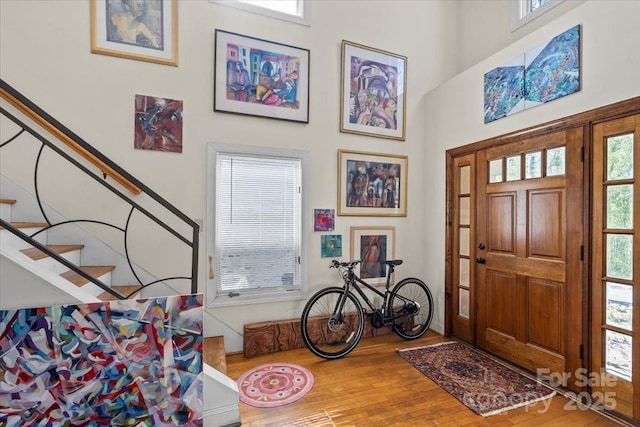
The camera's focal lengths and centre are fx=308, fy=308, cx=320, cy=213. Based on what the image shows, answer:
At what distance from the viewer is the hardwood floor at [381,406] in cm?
207

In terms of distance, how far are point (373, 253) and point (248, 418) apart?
7.03ft

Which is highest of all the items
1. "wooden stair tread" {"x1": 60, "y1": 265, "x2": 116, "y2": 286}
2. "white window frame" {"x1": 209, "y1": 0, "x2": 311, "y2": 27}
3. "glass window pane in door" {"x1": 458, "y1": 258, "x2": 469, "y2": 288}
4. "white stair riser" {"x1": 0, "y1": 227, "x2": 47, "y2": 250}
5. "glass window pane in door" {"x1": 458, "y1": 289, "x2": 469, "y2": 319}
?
"white window frame" {"x1": 209, "y1": 0, "x2": 311, "y2": 27}

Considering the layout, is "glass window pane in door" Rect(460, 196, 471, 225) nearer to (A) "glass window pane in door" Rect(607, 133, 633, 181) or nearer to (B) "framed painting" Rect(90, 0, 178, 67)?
(A) "glass window pane in door" Rect(607, 133, 633, 181)

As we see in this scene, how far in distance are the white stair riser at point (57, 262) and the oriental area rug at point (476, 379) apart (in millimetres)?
2919

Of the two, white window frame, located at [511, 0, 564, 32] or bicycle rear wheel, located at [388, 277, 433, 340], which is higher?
white window frame, located at [511, 0, 564, 32]

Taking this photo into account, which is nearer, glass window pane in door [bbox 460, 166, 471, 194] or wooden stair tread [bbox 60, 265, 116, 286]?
wooden stair tread [bbox 60, 265, 116, 286]

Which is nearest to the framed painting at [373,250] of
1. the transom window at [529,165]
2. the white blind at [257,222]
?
the white blind at [257,222]

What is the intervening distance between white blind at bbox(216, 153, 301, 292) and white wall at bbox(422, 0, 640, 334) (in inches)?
67.9

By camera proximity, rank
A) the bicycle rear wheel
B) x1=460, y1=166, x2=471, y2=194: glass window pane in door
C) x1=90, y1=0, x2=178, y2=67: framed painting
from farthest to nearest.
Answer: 1. the bicycle rear wheel
2. x1=460, y1=166, x2=471, y2=194: glass window pane in door
3. x1=90, y1=0, x2=178, y2=67: framed painting

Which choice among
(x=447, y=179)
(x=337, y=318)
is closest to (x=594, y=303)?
(x=447, y=179)

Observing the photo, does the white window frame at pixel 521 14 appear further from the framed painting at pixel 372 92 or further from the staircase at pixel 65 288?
the staircase at pixel 65 288

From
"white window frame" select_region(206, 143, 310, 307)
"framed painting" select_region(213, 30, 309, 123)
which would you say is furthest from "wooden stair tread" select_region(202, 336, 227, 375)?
"framed painting" select_region(213, 30, 309, 123)

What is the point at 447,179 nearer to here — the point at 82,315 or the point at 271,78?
the point at 271,78

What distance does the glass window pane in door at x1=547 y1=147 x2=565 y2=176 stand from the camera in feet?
8.24
